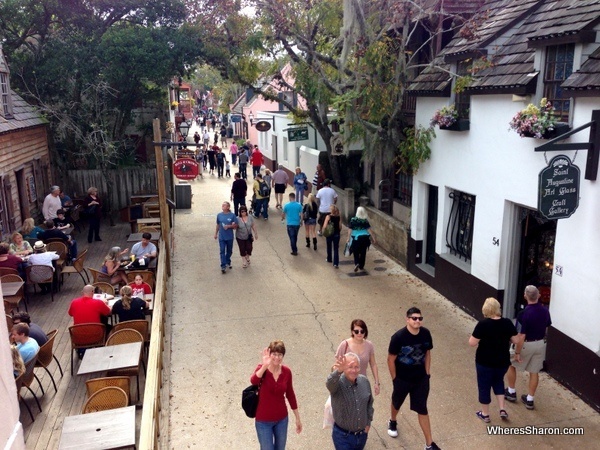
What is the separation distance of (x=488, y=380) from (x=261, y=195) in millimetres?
11600

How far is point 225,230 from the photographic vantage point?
480 inches

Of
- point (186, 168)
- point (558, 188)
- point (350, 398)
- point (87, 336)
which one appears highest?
point (558, 188)

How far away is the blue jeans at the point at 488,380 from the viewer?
245 inches

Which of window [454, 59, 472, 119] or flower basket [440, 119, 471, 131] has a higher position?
window [454, 59, 472, 119]

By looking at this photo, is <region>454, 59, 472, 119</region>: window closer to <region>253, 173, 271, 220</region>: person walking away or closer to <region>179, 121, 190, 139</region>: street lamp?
<region>253, 173, 271, 220</region>: person walking away

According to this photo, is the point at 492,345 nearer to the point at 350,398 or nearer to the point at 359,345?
the point at 359,345

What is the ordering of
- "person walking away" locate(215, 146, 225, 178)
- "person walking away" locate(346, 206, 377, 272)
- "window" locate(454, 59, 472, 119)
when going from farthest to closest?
"person walking away" locate(215, 146, 225, 178), "person walking away" locate(346, 206, 377, 272), "window" locate(454, 59, 472, 119)

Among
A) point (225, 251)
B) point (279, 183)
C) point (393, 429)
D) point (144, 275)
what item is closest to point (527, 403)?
point (393, 429)

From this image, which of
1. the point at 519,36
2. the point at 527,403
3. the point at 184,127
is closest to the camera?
the point at 527,403

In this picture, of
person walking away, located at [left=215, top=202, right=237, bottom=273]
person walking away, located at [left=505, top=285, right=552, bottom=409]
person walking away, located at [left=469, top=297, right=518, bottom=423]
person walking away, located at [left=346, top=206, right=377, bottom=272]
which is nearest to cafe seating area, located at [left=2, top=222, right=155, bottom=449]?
person walking away, located at [left=215, top=202, right=237, bottom=273]

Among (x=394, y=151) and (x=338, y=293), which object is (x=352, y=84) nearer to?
(x=394, y=151)

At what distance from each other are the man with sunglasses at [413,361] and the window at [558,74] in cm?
401

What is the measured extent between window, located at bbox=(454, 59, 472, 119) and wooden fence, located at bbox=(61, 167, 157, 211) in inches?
469

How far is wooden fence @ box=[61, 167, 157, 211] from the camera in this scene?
18406 mm
